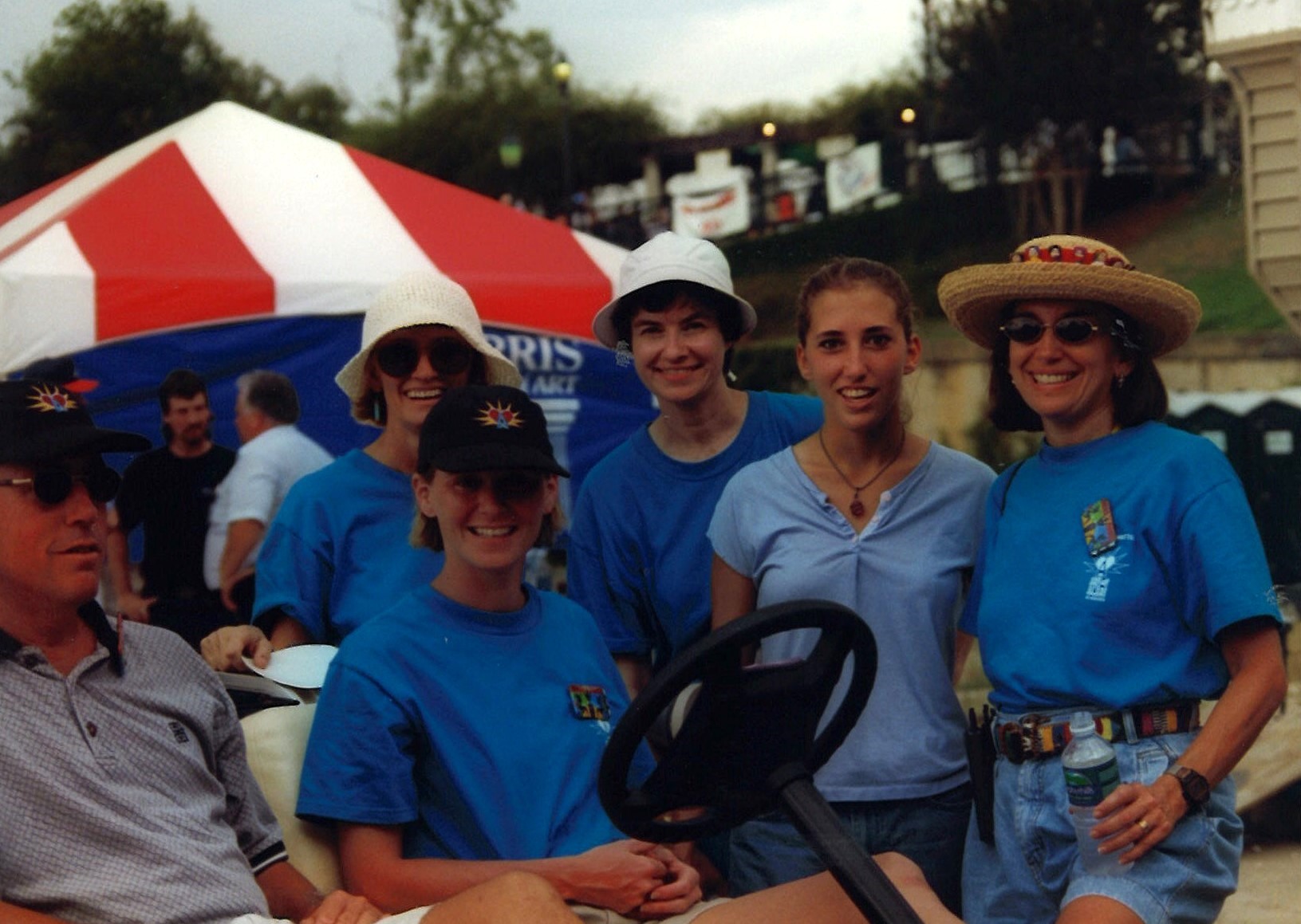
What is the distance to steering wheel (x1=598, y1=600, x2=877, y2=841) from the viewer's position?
1756 mm

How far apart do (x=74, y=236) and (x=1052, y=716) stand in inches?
220

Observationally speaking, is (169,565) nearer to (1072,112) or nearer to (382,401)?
(382,401)

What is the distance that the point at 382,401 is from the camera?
12.1 feet

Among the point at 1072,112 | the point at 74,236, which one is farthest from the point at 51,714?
the point at 1072,112

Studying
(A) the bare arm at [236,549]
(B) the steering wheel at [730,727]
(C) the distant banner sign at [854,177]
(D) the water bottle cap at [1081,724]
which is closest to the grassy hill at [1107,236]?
(C) the distant banner sign at [854,177]

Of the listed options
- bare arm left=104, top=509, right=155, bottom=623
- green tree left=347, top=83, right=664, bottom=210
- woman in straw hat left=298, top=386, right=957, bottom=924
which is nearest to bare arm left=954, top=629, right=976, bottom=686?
woman in straw hat left=298, top=386, right=957, bottom=924

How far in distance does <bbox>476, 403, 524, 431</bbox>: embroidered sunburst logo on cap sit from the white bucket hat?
2.24 feet

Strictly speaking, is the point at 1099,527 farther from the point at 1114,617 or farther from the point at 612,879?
the point at 612,879

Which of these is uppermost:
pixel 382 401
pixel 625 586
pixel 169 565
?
pixel 382 401

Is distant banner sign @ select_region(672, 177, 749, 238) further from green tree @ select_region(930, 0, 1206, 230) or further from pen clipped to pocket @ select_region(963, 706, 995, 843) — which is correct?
pen clipped to pocket @ select_region(963, 706, 995, 843)

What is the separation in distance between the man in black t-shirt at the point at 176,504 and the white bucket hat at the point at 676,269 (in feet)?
12.2

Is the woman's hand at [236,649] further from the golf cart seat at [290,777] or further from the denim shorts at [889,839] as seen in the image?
the denim shorts at [889,839]

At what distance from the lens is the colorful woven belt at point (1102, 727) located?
2.59 m

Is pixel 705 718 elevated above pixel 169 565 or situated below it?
above
